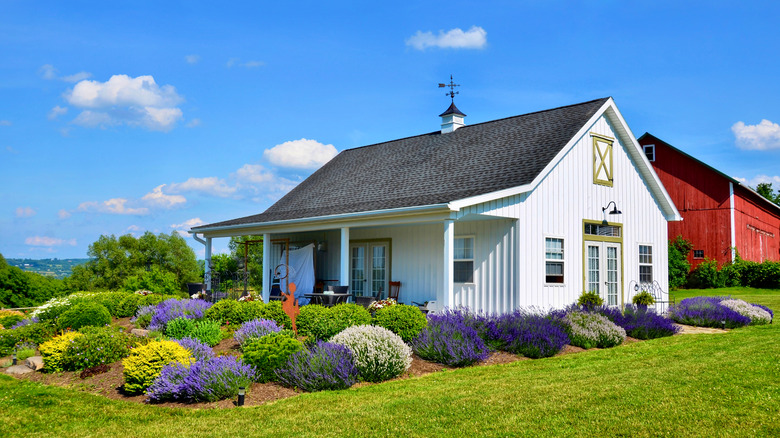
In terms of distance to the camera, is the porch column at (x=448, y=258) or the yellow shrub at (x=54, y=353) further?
the porch column at (x=448, y=258)

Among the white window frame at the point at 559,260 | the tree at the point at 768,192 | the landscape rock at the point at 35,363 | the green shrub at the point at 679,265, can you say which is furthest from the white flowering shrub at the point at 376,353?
the tree at the point at 768,192

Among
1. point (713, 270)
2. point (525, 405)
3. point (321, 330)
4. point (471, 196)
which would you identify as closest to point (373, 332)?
point (321, 330)

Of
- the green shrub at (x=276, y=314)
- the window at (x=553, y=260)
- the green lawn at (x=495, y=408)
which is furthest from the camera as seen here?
the window at (x=553, y=260)

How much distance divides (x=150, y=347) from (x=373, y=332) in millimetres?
3117

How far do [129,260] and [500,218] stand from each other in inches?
1209

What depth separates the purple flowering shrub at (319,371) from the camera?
8195mm

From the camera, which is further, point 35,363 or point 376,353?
point 35,363

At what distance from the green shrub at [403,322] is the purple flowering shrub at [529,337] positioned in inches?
47.9

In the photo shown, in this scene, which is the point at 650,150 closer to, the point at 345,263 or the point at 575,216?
the point at 575,216

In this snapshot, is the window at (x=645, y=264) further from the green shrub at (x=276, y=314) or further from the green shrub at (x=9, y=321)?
the green shrub at (x=9, y=321)

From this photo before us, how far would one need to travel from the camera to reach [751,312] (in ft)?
50.5

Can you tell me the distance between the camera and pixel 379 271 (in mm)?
16688

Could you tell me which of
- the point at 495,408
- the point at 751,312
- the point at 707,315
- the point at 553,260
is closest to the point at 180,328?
the point at 495,408

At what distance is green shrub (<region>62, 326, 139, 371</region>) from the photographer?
10266mm
